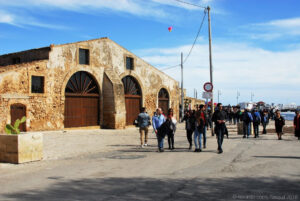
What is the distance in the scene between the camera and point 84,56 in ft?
72.2

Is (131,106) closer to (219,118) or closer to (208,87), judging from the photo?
(208,87)

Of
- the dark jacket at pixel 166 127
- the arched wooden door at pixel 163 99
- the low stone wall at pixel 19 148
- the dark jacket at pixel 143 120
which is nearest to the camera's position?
the low stone wall at pixel 19 148

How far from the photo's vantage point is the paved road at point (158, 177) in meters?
5.20

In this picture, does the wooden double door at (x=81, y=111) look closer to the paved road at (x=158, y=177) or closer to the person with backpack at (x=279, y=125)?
the paved road at (x=158, y=177)

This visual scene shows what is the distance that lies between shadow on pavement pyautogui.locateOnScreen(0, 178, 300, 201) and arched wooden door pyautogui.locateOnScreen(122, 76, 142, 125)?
19.1m

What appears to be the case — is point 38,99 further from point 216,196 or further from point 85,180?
point 216,196

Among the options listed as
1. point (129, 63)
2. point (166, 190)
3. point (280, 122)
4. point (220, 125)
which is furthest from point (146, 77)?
point (166, 190)

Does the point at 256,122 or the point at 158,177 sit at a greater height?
the point at 256,122

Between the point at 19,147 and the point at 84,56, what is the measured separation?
13.9 m

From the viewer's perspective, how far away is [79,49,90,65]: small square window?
2172 centimetres

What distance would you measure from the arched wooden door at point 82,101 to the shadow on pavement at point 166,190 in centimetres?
1527

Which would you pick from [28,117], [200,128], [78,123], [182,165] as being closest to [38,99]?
[28,117]

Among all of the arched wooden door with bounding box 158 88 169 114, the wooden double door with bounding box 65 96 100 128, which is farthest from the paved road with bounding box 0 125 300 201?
the arched wooden door with bounding box 158 88 169 114

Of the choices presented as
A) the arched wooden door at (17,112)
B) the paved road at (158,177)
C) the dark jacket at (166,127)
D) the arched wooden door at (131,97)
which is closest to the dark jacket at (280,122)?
the paved road at (158,177)
